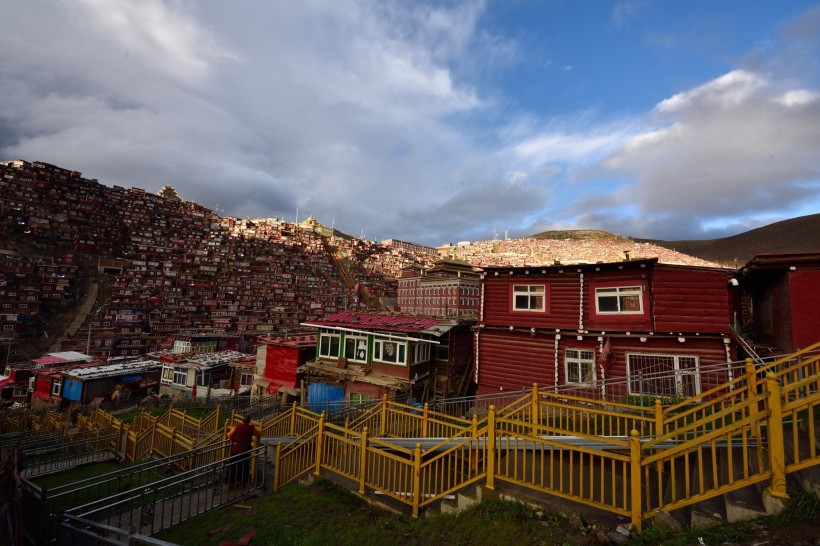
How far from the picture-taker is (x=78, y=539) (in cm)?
661

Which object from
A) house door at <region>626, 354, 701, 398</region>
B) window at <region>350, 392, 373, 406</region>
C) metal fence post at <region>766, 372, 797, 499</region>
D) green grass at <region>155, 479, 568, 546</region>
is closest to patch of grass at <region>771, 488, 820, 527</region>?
metal fence post at <region>766, 372, 797, 499</region>

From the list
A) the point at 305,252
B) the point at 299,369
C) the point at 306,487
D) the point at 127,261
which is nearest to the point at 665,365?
the point at 306,487

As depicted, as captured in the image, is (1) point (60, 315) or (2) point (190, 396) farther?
(1) point (60, 315)

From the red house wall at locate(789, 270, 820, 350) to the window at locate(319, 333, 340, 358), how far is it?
73.2 ft

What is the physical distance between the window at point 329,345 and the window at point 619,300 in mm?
16057

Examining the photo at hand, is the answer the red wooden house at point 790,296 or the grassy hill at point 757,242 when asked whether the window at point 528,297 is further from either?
the grassy hill at point 757,242

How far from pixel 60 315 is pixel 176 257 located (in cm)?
3261

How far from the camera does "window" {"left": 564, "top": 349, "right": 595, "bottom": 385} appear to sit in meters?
17.2

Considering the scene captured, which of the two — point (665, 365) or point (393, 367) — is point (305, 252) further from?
point (665, 365)

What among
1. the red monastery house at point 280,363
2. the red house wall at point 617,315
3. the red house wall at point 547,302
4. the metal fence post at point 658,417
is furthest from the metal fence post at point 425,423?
the red monastery house at point 280,363

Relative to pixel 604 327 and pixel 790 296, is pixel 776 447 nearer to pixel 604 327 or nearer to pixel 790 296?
pixel 604 327

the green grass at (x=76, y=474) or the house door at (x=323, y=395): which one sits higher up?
the house door at (x=323, y=395)

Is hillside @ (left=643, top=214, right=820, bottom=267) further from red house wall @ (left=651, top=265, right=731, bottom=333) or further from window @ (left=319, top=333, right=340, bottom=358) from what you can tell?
window @ (left=319, top=333, right=340, bottom=358)

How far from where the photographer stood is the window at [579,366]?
1723 centimetres
